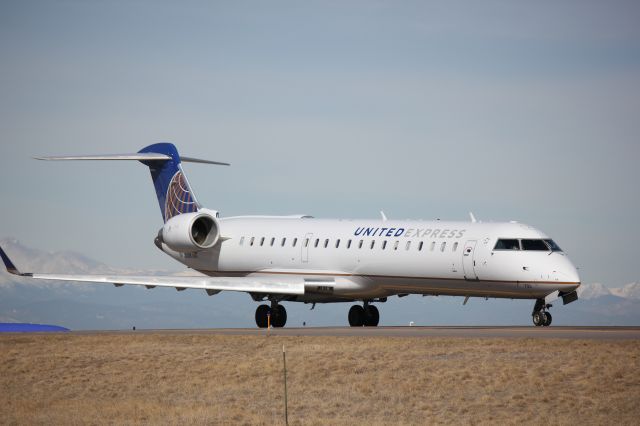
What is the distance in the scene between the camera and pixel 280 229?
51000 millimetres

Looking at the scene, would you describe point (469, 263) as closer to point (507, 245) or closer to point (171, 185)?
point (507, 245)

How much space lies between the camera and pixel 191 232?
51.8m

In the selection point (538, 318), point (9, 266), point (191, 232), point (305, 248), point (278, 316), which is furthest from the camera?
point (191, 232)

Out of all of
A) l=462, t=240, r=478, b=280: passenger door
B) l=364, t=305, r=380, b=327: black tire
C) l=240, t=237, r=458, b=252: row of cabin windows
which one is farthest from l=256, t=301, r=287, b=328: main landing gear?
l=462, t=240, r=478, b=280: passenger door

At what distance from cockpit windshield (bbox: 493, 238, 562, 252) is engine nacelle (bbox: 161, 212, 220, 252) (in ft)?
44.5

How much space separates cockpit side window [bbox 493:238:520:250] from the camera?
4306 cm

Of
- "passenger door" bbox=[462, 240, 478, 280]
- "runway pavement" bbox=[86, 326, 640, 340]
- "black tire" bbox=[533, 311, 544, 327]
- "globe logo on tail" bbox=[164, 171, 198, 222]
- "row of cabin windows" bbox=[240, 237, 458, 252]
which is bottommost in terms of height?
"runway pavement" bbox=[86, 326, 640, 340]

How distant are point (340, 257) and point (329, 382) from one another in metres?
15.2

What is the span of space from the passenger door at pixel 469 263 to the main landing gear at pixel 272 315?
8797 mm

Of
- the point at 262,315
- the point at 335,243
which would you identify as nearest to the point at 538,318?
the point at 335,243

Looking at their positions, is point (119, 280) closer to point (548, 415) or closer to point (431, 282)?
point (431, 282)

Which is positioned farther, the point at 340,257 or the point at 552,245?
the point at 340,257

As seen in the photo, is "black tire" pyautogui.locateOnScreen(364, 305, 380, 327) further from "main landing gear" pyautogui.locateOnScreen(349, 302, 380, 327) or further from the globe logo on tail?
the globe logo on tail

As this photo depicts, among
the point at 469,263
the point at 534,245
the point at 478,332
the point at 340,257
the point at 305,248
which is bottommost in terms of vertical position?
the point at 478,332
